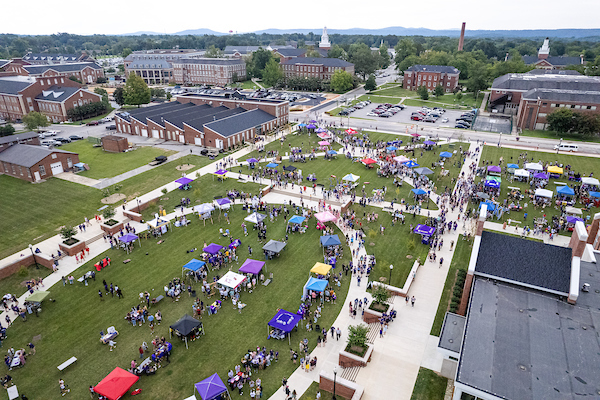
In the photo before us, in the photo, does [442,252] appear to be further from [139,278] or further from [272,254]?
[139,278]

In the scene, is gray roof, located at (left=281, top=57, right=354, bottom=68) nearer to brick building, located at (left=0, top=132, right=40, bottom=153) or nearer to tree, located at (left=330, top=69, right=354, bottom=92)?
tree, located at (left=330, top=69, right=354, bottom=92)

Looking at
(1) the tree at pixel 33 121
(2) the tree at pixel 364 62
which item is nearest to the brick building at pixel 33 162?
(1) the tree at pixel 33 121

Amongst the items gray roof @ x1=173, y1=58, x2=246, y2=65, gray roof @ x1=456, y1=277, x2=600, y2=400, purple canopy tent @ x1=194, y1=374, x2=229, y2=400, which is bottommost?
purple canopy tent @ x1=194, y1=374, x2=229, y2=400

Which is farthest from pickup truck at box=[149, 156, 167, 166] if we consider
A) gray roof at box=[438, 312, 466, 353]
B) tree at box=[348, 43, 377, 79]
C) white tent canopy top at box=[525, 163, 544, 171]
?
tree at box=[348, 43, 377, 79]

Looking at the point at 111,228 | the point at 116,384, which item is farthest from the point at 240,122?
the point at 116,384

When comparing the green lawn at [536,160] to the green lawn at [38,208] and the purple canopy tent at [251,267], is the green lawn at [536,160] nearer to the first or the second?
the purple canopy tent at [251,267]
